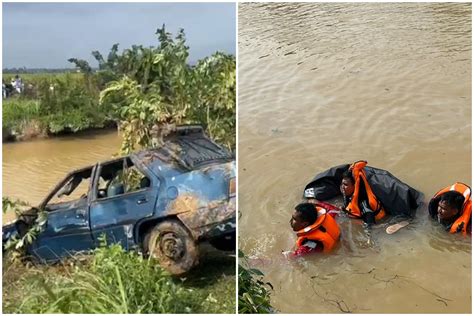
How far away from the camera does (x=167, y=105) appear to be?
3.46m

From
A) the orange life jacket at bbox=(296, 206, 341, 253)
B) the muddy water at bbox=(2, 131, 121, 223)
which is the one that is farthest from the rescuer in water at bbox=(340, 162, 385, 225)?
the muddy water at bbox=(2, 131, 121, 223)

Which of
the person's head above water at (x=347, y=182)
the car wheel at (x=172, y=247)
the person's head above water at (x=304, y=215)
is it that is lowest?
the car wheel at (x=172, y=247)

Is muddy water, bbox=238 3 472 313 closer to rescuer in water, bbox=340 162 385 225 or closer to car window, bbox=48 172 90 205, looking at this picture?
rescuer in water, bbox=340 162 385 225

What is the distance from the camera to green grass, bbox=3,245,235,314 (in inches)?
127

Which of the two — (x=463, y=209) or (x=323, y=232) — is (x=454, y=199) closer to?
(x=463, y=209)

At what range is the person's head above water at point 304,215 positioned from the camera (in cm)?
350

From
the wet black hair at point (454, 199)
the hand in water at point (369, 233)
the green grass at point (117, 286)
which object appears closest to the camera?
the green grass at point (117, 286)

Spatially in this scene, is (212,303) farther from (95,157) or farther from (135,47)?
(135,47)

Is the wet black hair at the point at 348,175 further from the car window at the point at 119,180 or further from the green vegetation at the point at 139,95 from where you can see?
the car window at the point at 119,180

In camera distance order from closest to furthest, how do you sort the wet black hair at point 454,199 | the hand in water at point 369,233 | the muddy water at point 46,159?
the muddy water at point 46,159
the wet black hair at point 454,199
the hand in water at point 369,233

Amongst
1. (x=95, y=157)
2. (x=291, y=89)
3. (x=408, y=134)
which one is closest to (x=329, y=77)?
(x=291, y=89)

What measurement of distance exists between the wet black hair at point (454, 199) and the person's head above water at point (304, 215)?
25.7 inches

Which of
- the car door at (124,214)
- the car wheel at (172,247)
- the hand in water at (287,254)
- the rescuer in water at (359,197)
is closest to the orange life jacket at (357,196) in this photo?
the rescuer in water at (359,197)

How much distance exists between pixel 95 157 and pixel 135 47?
56 cm
